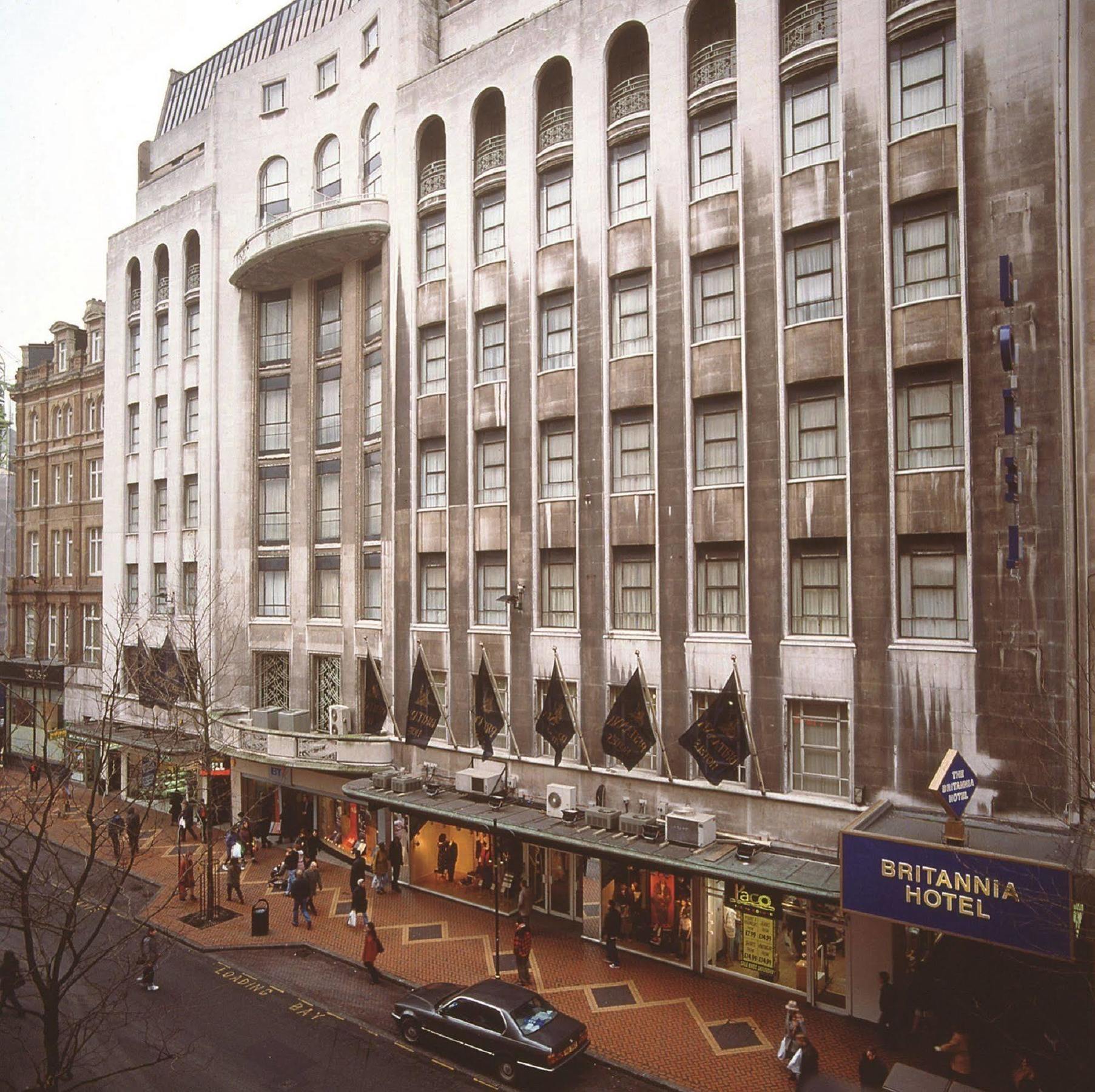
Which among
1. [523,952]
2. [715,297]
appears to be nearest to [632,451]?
[715,297]

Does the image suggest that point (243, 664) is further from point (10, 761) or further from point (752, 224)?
point (752, 224)

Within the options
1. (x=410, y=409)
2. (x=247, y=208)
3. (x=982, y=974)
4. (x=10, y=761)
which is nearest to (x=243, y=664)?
(x=410, y=409)

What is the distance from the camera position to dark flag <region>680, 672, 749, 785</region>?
20.8 metres

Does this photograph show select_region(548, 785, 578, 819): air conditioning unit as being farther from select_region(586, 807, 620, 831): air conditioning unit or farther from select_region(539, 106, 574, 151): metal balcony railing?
select_region(539, 106, 574, 151): metal balcony railing

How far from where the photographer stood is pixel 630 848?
71.3ft

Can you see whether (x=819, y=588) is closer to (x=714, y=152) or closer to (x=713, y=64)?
(x=714, y=152)

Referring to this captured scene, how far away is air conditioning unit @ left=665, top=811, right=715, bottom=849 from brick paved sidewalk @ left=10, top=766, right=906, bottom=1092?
375cm

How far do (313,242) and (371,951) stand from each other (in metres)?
24.6

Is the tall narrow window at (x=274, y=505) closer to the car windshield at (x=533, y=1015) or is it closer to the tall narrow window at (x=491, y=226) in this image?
the tall narrow window at (x=491, y=226)

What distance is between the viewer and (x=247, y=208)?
37.7 metres

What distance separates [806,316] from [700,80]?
7.81 m

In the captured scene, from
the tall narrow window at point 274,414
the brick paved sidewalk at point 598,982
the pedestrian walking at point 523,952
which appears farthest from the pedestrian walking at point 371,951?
the tall narrow window at point 274,414

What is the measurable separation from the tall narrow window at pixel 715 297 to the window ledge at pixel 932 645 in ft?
29.5

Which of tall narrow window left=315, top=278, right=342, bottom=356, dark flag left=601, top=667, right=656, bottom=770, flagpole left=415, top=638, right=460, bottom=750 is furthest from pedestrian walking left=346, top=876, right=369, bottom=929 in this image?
tall narrow window left=315, top=278, right=342, bottom=356
